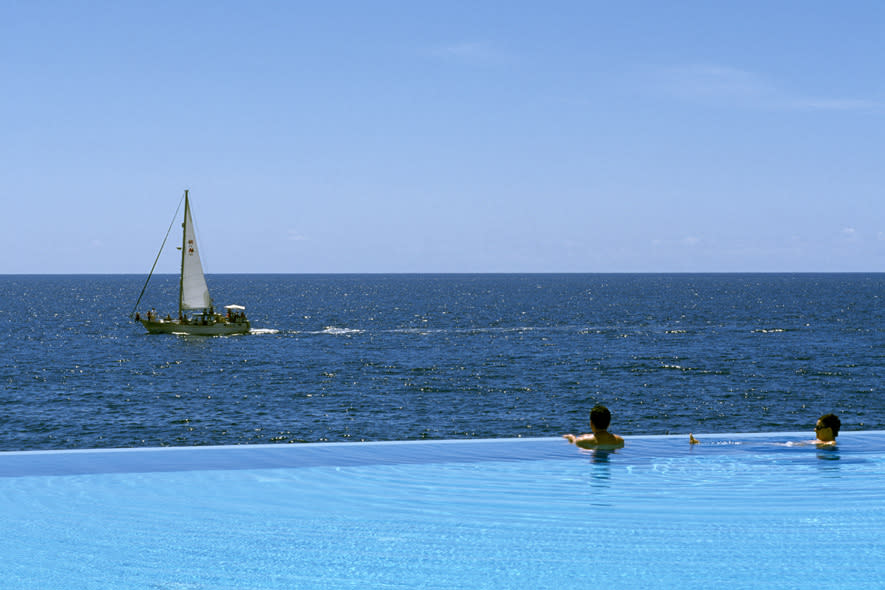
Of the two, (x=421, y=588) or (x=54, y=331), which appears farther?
(x=54, y=331)

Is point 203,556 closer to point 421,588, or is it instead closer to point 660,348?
point 421,588

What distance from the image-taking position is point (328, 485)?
11.4 metres

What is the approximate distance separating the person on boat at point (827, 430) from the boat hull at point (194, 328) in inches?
3185

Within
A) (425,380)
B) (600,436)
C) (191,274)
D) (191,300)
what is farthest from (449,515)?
(191,300)

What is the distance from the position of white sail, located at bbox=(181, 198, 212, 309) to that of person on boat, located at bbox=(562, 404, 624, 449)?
253 feet

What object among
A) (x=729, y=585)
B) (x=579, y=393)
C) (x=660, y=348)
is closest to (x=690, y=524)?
(x=729, y=585)

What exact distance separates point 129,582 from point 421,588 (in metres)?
2.70

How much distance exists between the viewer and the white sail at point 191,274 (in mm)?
85688

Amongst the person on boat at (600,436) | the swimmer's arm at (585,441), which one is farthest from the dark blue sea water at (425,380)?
the person on boat at (600,436)

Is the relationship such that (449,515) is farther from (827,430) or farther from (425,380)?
(425,380)

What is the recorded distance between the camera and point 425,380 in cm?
5788

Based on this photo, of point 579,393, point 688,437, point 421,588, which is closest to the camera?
point 421,588

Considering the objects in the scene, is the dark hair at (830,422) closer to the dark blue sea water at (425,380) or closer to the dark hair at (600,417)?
the dark hair at (600,417)

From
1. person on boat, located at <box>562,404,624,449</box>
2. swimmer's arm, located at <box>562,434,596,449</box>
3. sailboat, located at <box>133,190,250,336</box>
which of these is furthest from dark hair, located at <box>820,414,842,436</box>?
sailboat, located at <box>133,190,250,336</box>
